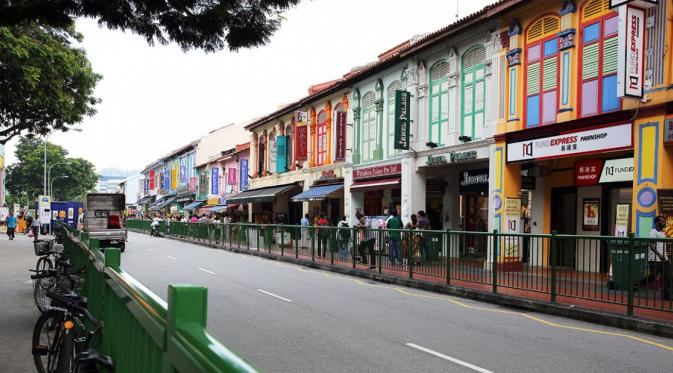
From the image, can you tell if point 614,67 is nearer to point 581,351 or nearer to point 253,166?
point 581,351

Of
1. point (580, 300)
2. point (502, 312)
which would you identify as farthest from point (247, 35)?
point (580, 300)

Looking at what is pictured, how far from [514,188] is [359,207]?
1090cm

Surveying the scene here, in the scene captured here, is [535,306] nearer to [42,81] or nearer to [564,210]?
[564,210]

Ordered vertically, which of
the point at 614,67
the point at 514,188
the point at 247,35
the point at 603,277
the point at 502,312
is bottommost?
the point at 502,312

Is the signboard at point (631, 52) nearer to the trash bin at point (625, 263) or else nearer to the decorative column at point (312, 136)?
the trash bin at point (625, 263)

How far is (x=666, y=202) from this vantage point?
12562 mm

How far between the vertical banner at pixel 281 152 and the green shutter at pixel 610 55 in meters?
22.5

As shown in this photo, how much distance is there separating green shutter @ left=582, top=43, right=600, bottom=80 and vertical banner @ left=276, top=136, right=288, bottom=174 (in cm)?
2183

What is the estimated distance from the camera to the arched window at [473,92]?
1881 centimetres

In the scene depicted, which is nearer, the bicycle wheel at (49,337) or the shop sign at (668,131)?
the bicycle wheel at (49,337)

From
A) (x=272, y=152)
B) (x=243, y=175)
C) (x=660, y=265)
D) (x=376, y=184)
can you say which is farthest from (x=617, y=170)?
(x=243, y=175)

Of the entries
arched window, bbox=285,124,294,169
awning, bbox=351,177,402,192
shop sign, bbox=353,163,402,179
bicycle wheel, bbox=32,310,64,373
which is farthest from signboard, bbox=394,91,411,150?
bicycle wheel, bbox=32,310,64,373

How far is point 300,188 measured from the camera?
108 feet

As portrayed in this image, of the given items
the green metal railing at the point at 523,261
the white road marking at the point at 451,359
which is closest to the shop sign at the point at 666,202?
the green metal railing at the point at 523,261
